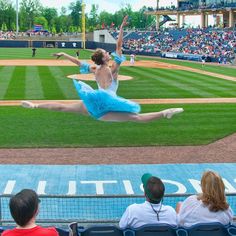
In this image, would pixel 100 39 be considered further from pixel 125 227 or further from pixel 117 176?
pixel 125 227

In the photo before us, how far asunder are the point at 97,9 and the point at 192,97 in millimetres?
137369

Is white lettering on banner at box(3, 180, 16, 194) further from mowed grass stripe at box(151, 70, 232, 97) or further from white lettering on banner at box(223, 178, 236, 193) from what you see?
mowed grass stripe at box(151, 70, 232, 97)

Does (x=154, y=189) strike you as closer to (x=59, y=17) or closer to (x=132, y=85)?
(x=132, y=85)

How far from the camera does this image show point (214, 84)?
2969cm

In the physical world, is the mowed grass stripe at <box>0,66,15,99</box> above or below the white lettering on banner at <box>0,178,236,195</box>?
above

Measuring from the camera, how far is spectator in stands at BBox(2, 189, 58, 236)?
4148 millimetres

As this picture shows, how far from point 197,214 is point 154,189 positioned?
778 millimetres

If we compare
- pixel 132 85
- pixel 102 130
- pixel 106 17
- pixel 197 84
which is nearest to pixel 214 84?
pixel 197 84

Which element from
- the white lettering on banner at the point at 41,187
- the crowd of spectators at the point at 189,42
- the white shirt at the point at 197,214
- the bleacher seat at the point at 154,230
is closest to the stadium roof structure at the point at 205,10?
the crowd of spectators at the point at 189,42

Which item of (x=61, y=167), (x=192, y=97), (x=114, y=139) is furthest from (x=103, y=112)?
(x=192, y=97)

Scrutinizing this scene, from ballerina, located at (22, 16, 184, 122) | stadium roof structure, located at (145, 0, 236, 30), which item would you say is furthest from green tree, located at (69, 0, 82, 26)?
ballerina, located at (22, 16, 184, 122)

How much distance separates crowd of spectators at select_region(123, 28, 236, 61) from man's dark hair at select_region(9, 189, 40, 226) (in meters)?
49.4

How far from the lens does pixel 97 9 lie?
156 m

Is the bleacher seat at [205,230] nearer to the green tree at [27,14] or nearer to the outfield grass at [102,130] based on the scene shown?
the outfield grass at [102,130]
